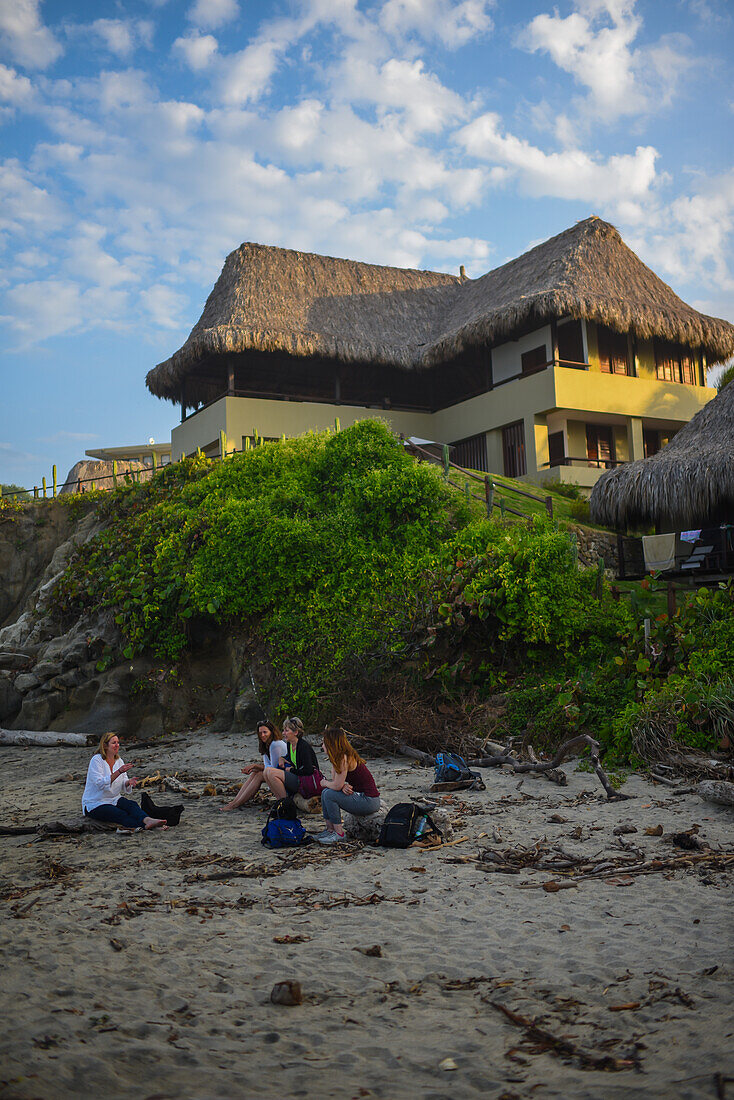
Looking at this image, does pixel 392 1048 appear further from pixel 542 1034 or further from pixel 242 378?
pixel 242 378

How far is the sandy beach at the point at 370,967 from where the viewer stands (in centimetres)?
294

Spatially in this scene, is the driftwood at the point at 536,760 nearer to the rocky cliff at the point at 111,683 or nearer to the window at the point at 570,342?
the rocky cliff at the point at 111,683

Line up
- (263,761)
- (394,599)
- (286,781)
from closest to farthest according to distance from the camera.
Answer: (286,781) < (263,761) < (394,599)

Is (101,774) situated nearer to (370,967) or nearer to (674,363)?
(370,967)

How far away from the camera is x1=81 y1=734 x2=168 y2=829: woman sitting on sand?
22.9ft

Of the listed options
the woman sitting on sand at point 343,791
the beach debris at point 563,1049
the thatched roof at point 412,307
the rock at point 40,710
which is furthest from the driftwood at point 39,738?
the thatched roof at point 412,307

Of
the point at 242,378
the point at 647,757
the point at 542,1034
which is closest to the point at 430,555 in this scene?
the point at 647,757

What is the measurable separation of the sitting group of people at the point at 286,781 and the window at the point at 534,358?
16.1 m

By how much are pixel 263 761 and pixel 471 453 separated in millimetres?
16947

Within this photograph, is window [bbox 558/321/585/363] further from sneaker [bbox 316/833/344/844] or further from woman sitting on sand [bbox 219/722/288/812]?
sneaker [bbox 316/833/344/844]

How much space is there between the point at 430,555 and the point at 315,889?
25.3 feet

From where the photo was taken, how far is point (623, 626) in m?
10.8

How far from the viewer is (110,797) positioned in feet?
23.2

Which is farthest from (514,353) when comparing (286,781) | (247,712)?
(286,781)
